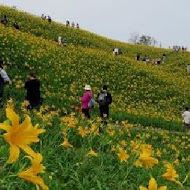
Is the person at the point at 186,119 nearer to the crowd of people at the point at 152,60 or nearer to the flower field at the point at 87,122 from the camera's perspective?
the flower field at the point at 87,122

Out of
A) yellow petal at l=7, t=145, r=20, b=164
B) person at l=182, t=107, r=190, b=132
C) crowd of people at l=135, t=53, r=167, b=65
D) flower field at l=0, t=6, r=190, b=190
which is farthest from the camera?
crowd of people at l=135, t=53, r=167, b=65

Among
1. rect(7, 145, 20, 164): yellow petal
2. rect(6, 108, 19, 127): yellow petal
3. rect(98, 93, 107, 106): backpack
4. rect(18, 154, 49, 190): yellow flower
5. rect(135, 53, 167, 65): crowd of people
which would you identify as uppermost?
rect(6, 108, 19, 127): yellow petal

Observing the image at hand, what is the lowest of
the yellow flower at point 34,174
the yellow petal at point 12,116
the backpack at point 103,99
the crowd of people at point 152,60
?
the crowd of people at point 152,60

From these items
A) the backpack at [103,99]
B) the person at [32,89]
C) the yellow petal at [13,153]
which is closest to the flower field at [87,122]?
the yellow petal at [13,153]

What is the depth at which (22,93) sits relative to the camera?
1781cm

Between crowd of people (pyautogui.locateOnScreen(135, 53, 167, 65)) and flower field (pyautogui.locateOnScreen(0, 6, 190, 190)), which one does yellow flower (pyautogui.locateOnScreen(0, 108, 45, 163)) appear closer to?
flower field (pyautogui.locateOnScreen(0, 6, 190, 190))

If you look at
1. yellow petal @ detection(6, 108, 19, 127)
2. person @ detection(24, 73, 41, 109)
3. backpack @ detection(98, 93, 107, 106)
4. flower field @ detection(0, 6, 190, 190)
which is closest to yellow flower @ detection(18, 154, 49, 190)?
flower field @ detection(0, 6, 190, 190)

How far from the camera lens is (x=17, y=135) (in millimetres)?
2174

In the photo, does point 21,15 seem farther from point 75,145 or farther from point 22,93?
point 75,145

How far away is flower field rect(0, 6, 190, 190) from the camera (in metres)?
4.70

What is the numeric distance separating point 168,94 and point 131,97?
429 centimetres

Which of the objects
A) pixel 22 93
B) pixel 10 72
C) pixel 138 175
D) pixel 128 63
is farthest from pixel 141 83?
pixel 138 175

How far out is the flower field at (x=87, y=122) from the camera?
15.4ft

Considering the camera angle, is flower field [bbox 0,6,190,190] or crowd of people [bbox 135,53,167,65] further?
crowd of people [bbox 135,53,167,65]
